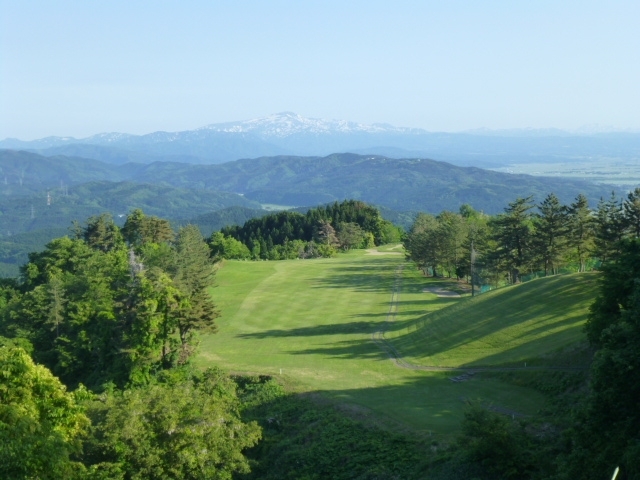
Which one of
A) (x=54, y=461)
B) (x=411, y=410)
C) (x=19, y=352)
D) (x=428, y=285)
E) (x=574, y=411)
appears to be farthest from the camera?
(x=428, y=285)

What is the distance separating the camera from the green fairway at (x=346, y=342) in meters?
24.9

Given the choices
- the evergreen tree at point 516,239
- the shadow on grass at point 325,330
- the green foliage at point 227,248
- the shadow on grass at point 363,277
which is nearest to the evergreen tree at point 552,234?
the evergreen tree at point 516,239

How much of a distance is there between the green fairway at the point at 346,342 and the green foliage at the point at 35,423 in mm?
11502

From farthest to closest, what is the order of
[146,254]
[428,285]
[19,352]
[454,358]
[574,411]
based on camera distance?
[146,254] < [428,285] < [454,358] < [19,352] < [574,411]

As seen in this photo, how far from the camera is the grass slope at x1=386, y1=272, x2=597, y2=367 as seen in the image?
95.6 ft

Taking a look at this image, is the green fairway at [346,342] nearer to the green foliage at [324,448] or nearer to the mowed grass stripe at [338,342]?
the mowed grass stripe at [338,342]

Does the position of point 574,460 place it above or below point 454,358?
above

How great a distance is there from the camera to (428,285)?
58.5 metres

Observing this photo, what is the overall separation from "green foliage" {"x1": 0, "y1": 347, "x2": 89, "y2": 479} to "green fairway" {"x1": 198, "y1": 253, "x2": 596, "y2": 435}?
1150 centimetres

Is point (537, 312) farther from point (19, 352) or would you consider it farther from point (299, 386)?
point (19, 352)

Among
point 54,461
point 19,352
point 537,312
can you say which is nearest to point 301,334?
point 537,312

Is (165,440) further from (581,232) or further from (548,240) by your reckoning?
(581,232)

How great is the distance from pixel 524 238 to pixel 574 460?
3540cm

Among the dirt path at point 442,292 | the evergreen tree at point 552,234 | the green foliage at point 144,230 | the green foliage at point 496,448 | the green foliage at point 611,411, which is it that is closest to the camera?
the green foliage at point 611,411
